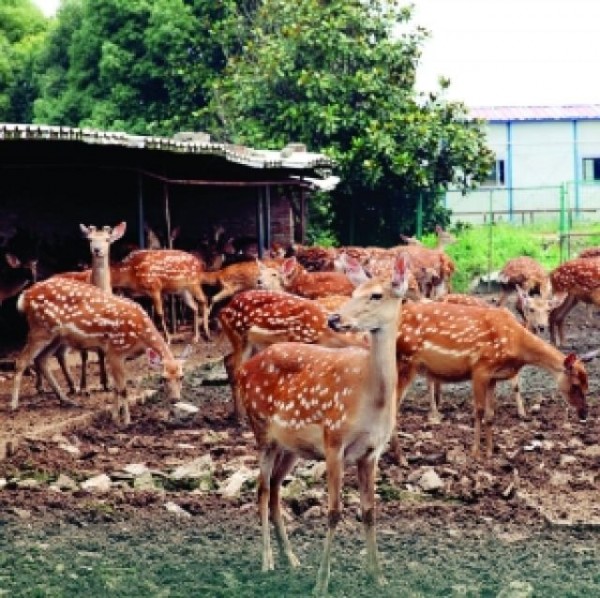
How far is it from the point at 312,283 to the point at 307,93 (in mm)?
11128

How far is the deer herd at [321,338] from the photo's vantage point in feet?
25.0

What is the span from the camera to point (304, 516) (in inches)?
357

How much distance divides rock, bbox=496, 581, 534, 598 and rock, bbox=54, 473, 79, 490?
3537mm

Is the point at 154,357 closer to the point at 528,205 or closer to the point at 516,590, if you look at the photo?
the point at 516,590

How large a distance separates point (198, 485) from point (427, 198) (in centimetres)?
2010

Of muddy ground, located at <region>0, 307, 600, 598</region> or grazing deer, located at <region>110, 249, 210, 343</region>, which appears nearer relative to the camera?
muddy ground, located at <region>0, 307, 600, 598</region>

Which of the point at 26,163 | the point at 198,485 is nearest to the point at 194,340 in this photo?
the point at 26,163

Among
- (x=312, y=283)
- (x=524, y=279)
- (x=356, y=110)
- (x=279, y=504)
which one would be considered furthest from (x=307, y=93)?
(x=279, y=504)

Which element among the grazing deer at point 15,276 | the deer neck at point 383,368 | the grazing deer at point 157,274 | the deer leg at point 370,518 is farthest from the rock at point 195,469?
the grazing deer at point 15,276

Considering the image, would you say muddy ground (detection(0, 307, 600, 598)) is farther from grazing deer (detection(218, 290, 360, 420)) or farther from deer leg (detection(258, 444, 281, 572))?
grazing deer (detection(218, 290, 360, 420))

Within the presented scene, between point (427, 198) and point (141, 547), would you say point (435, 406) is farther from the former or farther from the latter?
point (427, 198)

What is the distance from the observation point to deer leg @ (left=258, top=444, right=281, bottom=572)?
790 centimetres

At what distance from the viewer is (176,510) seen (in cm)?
929

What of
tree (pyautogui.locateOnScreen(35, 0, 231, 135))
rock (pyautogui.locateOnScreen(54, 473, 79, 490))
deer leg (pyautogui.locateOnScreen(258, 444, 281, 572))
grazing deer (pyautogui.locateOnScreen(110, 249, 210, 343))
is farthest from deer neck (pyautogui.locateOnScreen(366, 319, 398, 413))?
tree (pyautogui.locateOnScreen(35, 0, 231, 135))
